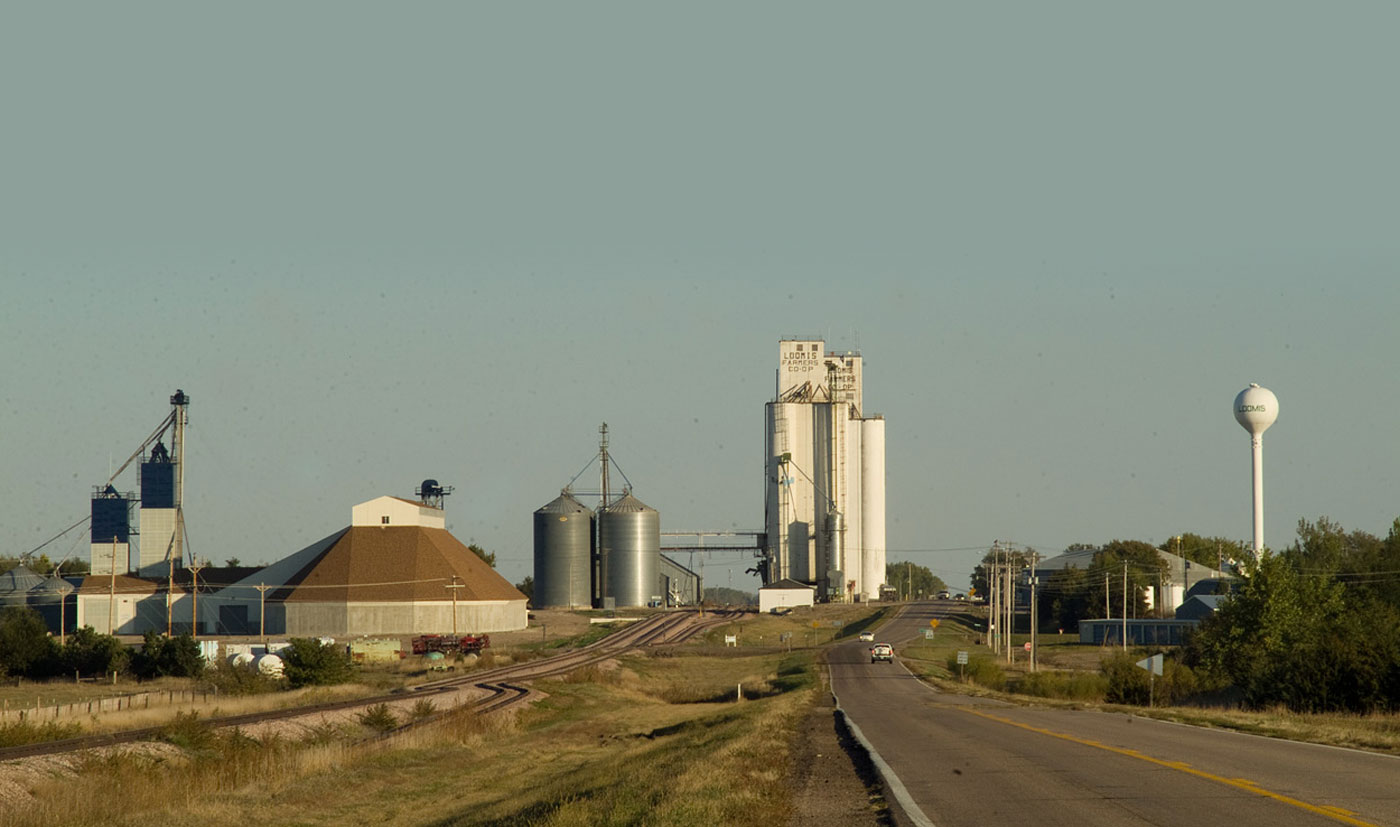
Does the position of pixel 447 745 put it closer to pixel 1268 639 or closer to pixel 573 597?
pixel 1268 639

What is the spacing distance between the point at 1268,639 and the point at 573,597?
10413 centimetres

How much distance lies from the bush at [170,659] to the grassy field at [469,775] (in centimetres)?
3323

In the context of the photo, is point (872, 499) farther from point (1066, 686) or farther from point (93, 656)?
point (1066, 686)

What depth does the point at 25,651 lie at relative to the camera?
8400 centimetres

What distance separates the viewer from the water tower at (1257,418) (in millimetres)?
86312

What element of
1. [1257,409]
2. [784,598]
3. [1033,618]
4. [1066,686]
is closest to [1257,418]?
[1257,409]

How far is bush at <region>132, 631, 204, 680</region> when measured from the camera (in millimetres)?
81625

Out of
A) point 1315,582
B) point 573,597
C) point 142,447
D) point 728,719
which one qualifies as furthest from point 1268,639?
point 142,447

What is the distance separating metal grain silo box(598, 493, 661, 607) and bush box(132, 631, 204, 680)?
8051 centimetres

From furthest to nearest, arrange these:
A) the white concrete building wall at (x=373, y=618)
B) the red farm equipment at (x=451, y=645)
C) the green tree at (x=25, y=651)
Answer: the white concrete building wall at (x=373, y=618) → the red farm equipment at (x=451, y=645) → the green tree at (x=25, y=651)

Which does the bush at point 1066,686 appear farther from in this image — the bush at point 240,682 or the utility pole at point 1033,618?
the bush at point 240,682

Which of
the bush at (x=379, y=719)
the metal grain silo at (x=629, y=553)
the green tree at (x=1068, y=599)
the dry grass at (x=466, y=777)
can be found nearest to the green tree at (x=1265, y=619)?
the dry grass at (x=466, y=777)

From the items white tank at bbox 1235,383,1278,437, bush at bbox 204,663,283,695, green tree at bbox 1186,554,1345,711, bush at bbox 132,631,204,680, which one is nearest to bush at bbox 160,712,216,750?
bush at bbox 204,663,283,695

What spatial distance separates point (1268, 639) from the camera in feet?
216
